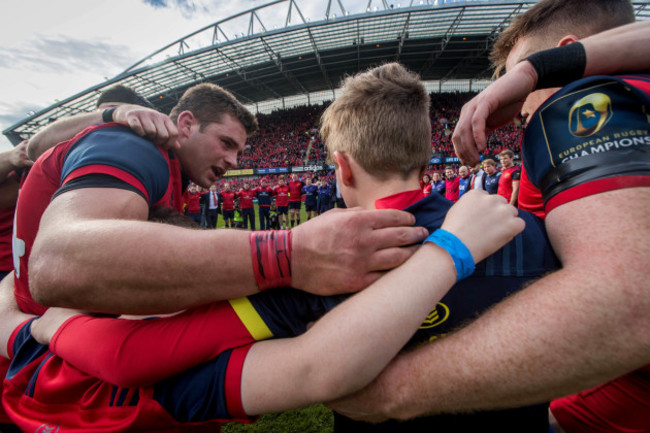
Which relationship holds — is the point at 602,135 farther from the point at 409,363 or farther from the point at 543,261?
the point at 409,363

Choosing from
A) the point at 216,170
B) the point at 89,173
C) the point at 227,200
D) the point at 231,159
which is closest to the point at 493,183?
the point at 231,159

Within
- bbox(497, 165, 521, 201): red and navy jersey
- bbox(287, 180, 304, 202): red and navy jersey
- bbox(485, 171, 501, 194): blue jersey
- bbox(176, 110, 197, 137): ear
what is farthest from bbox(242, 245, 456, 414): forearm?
bbox(287, 180, 304, 202): red and navy jersey

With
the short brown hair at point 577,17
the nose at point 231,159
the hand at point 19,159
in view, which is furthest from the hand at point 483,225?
the hand at point 19,159

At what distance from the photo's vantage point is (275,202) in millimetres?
16344

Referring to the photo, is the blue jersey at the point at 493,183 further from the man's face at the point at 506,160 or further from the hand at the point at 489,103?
the hand at the point at 489,103

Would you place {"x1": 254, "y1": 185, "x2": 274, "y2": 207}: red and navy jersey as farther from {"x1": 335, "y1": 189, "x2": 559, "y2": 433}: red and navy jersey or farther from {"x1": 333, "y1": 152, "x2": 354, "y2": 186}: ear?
{"x1": 335, "y1": 189, "x2": 559, "y2": 433}: red and navy jersey

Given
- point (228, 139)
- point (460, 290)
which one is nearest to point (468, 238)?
point (460, 290)

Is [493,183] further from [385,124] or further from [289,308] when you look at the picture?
[289,308]

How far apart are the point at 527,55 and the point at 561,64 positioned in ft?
2.18

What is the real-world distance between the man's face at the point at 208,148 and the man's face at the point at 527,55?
96.7 inches

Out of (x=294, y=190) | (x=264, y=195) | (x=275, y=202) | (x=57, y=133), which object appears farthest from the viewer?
(x=275, y=202)

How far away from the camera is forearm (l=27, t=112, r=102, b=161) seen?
87.9 inches

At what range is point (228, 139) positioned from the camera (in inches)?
117

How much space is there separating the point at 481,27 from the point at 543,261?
1286 inches
